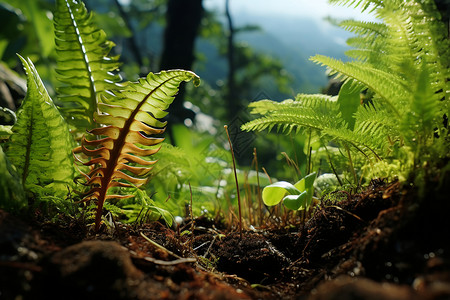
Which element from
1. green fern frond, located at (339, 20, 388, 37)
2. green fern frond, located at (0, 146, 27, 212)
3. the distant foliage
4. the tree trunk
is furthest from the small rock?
the tree trunk

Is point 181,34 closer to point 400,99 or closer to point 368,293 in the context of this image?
point 400,99

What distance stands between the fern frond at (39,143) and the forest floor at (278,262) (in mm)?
168

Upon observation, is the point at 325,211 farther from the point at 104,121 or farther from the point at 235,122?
the point at 235,122

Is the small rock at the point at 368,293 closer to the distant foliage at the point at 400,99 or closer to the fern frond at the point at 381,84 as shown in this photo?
the distant foliage at the point at 400,99

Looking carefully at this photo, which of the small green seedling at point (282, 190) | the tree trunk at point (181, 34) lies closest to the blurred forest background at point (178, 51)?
the tree trunk at point (181, 34)

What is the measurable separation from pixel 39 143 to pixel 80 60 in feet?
1.42

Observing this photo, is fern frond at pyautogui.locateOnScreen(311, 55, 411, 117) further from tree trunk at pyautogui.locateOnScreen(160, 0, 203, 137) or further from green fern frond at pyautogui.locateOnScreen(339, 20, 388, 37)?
tree trunk at pyautogui.locateOnScreen(160, 0, 203, 137)

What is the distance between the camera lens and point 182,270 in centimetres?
75

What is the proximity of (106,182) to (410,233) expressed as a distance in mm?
797

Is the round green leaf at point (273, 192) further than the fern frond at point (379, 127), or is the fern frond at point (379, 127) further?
the round green leaf at point (273, 192)

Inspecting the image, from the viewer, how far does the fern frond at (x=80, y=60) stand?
1.20 meters

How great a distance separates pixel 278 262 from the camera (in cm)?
100

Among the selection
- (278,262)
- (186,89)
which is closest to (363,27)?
(278,262)

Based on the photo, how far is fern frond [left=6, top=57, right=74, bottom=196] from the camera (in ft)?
3.06
